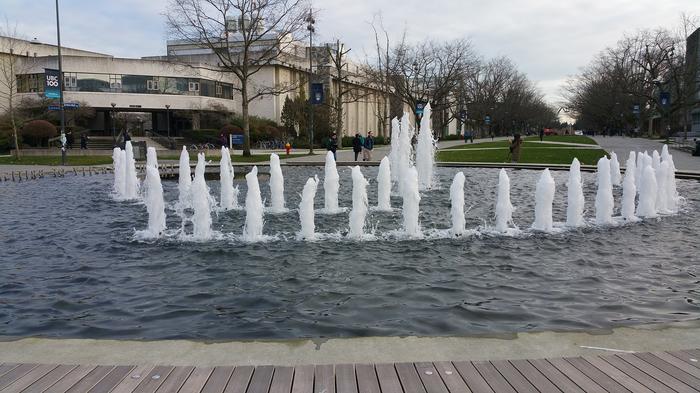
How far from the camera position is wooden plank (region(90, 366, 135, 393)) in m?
3.48

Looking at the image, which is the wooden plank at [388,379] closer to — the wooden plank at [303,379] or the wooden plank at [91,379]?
the wooden plank at [303,379]

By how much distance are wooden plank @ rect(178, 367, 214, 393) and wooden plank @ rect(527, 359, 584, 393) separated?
2.29 m

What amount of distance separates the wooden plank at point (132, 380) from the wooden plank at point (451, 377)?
6.64 ft

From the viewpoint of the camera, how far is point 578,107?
10994 cm

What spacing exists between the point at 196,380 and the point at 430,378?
157cm

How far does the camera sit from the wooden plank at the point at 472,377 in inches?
136

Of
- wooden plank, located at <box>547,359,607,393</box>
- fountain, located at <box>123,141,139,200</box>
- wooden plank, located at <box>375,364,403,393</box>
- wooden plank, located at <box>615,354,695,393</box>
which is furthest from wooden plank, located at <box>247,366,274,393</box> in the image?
fountain, located at <box>123,141,139,200</box>

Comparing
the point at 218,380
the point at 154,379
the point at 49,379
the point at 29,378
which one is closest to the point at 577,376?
the point at 218,380

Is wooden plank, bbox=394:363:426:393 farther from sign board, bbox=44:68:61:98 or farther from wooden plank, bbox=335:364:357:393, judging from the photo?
sign board, bbox=44:68:61:98

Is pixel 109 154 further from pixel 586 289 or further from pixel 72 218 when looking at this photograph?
pixel 586 289

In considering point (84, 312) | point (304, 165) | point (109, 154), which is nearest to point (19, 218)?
point (84, 312)

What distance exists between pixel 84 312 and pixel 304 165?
23.8m

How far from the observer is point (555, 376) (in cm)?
365

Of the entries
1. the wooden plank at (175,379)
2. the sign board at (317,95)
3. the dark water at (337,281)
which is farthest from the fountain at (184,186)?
the sign board at (317,95)
